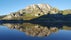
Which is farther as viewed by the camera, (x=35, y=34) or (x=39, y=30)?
(x=39, y=30)

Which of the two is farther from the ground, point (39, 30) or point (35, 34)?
point (35, 34)

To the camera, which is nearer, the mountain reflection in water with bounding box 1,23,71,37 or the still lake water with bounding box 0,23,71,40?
the still lake water with bounding box 0,23,71,40

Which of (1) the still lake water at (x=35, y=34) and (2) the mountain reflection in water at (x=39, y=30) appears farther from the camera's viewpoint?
(2) the mountain reflection in water at (x=39, y=30)
